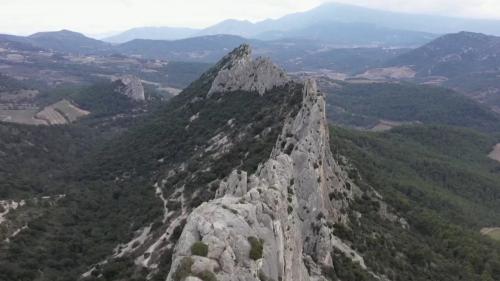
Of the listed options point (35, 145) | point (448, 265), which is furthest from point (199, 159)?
point (35, 145)

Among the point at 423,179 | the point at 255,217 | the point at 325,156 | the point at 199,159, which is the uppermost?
the point at 255,217

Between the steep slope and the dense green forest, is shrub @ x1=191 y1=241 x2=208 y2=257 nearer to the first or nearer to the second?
the steep slope

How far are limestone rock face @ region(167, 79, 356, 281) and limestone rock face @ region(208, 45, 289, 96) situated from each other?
118 ft

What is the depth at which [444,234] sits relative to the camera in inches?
4124

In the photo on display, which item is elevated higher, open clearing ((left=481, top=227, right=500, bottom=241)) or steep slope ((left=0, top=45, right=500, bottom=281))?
steep slope ((left=0, top=45, right=500, bottom=281))

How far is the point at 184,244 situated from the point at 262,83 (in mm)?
98991

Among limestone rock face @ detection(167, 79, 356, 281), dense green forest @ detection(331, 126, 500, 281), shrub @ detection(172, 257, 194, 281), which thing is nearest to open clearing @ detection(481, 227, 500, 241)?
dense green forest @ detection(331, 126, 500, 281)

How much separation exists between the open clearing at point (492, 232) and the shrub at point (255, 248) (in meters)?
119

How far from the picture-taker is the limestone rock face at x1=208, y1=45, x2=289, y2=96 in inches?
4924

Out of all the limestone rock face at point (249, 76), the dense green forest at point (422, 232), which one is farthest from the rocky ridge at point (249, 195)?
the dense green forest at point (422, 232)

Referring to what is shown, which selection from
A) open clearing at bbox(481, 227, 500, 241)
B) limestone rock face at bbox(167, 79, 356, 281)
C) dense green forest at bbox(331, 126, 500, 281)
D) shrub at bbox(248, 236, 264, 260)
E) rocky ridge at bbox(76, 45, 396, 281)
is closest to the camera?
limestone rock face at bbox(167, 79, 356, 281)

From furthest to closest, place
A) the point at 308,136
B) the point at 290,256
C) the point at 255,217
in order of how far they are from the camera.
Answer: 1. the point at 308,136
2. the point at 290,256
3. the point at 255,217

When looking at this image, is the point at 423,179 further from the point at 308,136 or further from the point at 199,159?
the point at 308,136

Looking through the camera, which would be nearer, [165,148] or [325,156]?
[325,156]
